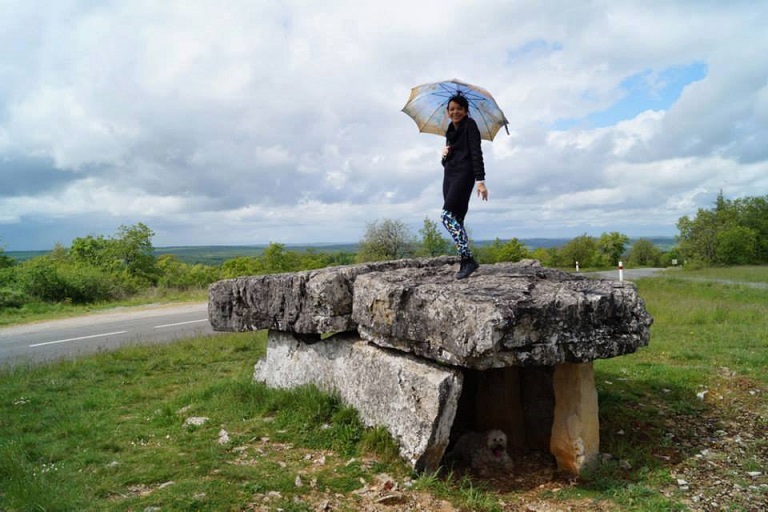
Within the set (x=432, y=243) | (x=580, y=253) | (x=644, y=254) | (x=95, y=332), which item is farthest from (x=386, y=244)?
(x=644, y=254)

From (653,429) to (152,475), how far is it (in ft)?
18.0

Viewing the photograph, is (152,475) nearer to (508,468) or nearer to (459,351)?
(459,351)

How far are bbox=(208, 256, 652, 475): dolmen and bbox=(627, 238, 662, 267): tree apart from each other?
7010 centimetres

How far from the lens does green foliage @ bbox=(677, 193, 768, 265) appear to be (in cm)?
5347

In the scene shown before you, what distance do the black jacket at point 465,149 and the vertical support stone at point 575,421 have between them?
2303mm

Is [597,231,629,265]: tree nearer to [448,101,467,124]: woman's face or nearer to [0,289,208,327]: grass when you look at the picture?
[0,289,208,327]: grass

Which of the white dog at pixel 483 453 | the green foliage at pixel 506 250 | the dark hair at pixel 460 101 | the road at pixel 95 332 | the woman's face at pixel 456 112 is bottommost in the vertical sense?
the white dog at pixel 483 453

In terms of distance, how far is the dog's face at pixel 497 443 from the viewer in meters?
5.61

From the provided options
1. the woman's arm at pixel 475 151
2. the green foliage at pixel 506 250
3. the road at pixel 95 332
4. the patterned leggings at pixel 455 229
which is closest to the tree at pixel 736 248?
the green foliage at pixel 506 250

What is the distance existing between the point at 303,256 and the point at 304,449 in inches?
1063

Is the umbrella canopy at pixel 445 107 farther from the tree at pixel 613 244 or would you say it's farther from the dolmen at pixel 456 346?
the tree at pixel 613 244

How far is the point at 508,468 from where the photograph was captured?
5520 millimetres

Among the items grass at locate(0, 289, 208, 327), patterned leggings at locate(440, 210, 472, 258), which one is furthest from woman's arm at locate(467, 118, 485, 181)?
grass at locate(0, 289, 208, 327)

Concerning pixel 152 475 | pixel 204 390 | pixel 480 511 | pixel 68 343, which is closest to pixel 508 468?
pixel 480 511
